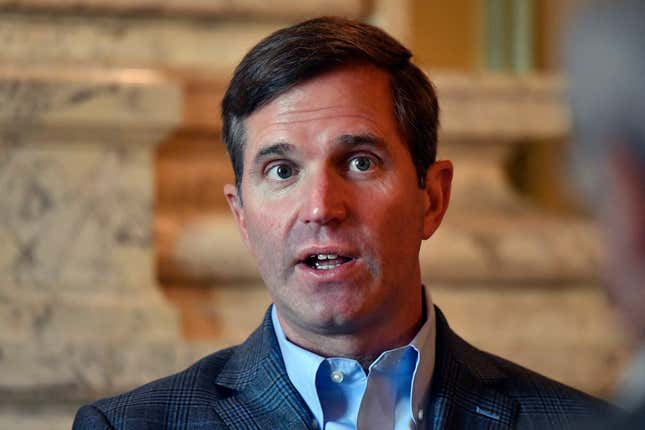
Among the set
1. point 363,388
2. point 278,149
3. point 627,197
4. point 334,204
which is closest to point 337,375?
point 363,388

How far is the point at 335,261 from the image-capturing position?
75.7 inches

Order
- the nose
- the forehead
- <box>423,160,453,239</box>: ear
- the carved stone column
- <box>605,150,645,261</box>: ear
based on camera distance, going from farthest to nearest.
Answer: the carved stone column
<box>423,160,453,239</box>: ear
the forehead
the nose
<box>605,150,645,261</box>: ear

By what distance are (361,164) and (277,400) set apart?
433mm

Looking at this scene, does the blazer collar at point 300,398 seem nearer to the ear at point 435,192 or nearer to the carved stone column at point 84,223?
the ear at point 435,192

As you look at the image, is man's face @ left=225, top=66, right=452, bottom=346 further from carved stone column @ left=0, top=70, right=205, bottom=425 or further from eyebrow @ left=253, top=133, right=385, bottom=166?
carved stone column @ left=0, top=70, right=205, bottom=425

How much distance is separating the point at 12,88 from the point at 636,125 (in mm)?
2673

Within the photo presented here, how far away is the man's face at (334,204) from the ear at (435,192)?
7cm

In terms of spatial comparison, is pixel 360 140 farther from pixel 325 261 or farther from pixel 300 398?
pixel 300 398

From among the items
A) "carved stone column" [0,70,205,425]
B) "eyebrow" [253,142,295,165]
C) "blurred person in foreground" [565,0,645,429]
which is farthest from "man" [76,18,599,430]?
"blurred person in foreground" [565,0,645,429]

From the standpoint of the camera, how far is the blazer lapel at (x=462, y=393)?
2.00 meters

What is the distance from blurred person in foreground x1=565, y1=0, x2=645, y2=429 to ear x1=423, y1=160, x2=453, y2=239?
1.58m

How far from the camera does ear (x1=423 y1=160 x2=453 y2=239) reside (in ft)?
7.03

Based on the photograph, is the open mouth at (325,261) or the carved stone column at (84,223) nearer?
the open mouth at (325,261)

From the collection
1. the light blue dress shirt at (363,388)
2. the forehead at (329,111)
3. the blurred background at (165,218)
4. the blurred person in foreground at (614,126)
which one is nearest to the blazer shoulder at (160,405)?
the light blue dress shirt at (363,388)
